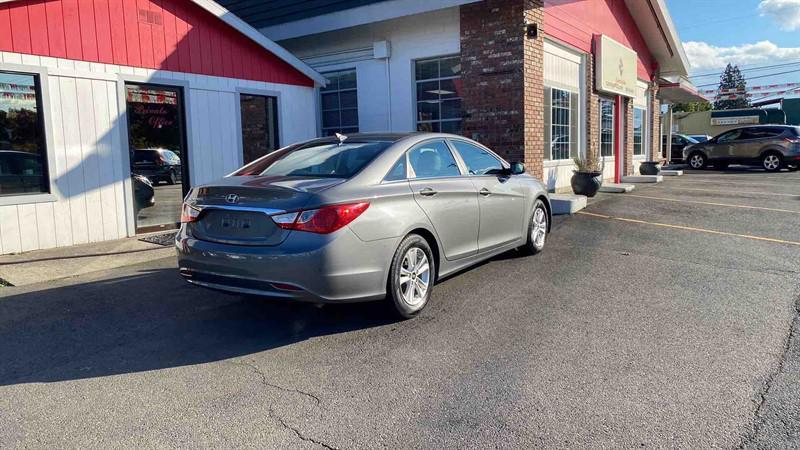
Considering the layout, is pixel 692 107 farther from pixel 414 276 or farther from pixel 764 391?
pixel 764 391

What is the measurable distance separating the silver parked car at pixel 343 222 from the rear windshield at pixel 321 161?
0.5 inches

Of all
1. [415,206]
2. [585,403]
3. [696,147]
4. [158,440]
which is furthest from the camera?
[696,147]

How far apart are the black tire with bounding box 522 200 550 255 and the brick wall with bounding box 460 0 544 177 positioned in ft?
12.0

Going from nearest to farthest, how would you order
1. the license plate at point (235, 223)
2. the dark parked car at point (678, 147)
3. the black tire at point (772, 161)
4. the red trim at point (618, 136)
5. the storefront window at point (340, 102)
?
the license plate at point (235, 223)
the storefront window at point (340, 102)
the red trim at point (618, 136)
the black tire at point (772, 161)
the dark parked car at point (678, 147)

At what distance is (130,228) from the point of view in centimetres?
869

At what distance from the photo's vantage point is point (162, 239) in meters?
8.62

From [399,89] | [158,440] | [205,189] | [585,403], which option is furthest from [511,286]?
[399,89]

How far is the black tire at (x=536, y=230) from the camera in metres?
7.02

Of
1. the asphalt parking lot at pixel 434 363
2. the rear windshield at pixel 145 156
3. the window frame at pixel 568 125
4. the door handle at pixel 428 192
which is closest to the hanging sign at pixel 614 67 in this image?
the window frame at pixel 568 125

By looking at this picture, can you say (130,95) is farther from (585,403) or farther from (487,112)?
(585,403)

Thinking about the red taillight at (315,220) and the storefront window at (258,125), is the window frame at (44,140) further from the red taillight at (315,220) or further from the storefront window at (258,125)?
the red taillight at (315,220)

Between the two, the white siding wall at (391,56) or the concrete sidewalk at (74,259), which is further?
the white siding wall at (391,56)

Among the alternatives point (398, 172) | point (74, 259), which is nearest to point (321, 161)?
point (398, 172)

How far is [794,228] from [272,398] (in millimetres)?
8811
